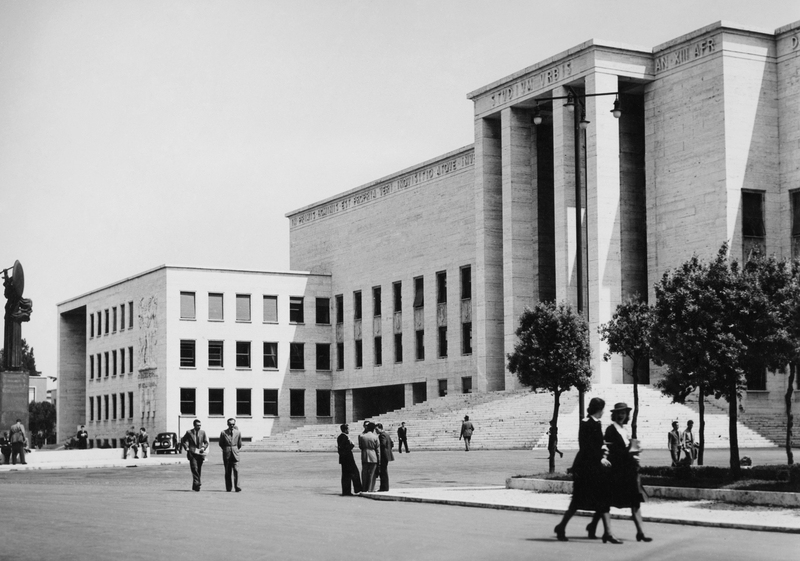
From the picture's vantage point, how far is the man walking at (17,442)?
44.6 metres

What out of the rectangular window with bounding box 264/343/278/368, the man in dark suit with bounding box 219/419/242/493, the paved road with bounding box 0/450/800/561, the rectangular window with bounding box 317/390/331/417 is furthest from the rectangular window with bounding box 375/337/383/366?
the man in dark suit with bounding box 219/419/242/493

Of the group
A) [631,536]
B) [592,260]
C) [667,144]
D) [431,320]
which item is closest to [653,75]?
[667,144]

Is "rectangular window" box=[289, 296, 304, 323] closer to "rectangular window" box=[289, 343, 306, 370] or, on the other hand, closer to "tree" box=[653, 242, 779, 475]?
"rectangular window" box=[289, 343, 306, 370]

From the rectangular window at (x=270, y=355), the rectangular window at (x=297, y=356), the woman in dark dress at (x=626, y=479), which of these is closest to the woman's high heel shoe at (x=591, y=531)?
the woman in dark dress at (x=626, y=479)

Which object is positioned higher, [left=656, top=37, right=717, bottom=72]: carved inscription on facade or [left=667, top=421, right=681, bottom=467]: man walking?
[left=656, top=37, right=717, bottom=72]: carved inscription on facade

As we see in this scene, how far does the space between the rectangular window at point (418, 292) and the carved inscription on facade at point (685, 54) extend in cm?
2394

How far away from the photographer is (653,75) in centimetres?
5944

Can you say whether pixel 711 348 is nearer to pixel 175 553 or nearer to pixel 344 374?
pixel 175 553

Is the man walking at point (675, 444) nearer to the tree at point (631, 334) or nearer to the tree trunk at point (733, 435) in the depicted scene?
the tree trunk at point (733, 435)

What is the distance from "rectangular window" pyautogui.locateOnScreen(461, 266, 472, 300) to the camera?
7262 cm

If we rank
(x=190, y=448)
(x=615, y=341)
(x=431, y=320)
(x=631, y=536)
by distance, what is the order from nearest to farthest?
(x=631, y=536) < (x=190, y=448) < (x=615, y=341) < (x=431, y=320)

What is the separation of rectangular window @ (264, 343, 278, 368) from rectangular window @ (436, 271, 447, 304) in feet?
49.8

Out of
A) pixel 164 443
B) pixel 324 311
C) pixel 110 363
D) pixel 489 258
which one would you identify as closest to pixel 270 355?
pixel 324 311

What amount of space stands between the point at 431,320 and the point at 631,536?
59.2m
